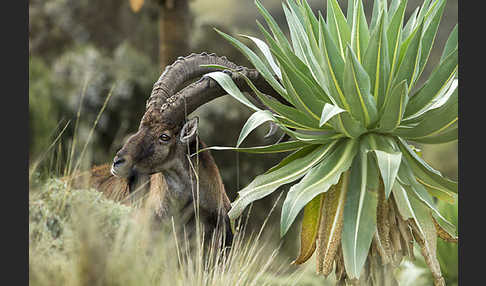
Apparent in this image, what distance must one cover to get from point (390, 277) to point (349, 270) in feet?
1.66

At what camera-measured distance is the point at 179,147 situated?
4406 millimetres

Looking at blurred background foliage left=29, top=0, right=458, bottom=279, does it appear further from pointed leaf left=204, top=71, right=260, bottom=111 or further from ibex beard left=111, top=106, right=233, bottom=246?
pointed leaf left=204, top=71, right=260, bottom=111

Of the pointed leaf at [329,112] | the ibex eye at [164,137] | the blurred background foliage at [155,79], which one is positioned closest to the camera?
the pointed leaf at [329,112]

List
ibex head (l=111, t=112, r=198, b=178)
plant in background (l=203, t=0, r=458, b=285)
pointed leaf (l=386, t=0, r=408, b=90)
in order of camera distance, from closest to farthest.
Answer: plant in background (l=203, t=0, r=458, b=285) < pointed leaf (l=386, t=0, r=408, b=90) < ibex head (l=111, t=112, r=198, b=178)

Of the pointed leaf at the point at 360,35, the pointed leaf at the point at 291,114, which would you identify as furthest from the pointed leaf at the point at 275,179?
the pointed leaf at the point at 360,35

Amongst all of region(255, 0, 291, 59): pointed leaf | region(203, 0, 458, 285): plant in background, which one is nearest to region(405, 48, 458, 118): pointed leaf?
region(203, 0, 458, 285): plant in background

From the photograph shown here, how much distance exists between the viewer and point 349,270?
11.7 feet

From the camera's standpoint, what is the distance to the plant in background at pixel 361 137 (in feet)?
12.0

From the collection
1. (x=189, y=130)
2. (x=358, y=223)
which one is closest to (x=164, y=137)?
(x=189, y=130)

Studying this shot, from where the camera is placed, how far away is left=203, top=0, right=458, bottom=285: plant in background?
12.0 ft

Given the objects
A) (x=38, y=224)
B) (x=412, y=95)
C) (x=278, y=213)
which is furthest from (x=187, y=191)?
(x=278, y=213)

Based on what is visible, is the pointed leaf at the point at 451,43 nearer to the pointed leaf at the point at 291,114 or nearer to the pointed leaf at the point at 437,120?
the pointed leaf at the point at 437,120

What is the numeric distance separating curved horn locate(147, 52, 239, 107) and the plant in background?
45cm

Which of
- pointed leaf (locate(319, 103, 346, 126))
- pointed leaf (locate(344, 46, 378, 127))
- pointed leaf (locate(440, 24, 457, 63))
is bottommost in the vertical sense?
pointed leaf (locate(319, 103, 346, 126))
